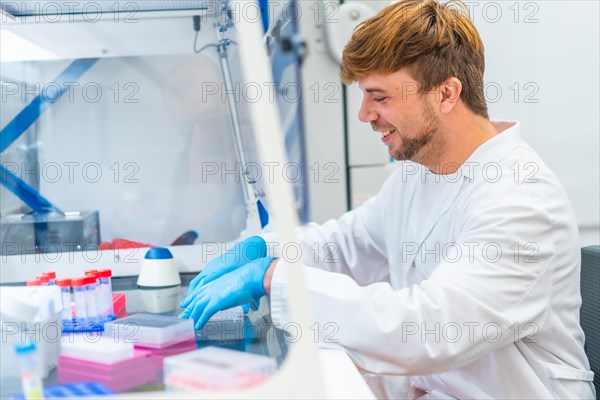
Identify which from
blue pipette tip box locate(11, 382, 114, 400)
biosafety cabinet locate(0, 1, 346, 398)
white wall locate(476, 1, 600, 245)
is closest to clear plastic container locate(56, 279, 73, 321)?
blue pipette tip box locate(11, 382, 114, 400)

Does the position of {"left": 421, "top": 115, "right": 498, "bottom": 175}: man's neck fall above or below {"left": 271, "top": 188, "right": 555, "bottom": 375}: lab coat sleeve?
above

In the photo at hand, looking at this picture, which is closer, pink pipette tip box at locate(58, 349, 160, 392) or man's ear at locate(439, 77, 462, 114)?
pink pipette tip box at locate(58, 349, 160, 392)

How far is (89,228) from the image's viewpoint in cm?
182

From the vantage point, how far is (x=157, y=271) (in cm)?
161

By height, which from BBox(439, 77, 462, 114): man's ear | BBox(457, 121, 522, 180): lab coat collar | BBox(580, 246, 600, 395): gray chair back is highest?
BBox(439, 77, 462, 114): man's ear

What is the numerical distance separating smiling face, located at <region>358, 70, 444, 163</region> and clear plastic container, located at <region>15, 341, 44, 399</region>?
1.00m

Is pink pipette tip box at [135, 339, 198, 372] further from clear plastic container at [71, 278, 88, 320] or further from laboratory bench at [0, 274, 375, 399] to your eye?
clear plastic container at [71, 278, 88, 320]

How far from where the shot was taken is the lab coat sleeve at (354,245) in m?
1.75

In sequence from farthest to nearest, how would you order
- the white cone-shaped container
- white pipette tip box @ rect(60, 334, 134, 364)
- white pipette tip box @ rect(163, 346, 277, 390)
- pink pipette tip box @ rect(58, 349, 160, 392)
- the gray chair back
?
1. the white cone-shaped container
2. the gray chair back
3. white pipette tip box @ rect(60, 334, 134, 364)
4. pink pipette tip box @ rect(58, 349, 160, 392)
5. white pipette tip box @ rect(163, 346, 277, 390)

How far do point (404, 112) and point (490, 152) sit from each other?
0.22 m

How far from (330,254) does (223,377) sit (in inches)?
41.0

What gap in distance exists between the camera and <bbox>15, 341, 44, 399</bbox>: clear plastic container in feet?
2.48

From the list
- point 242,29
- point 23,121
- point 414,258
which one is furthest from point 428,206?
point 23,121

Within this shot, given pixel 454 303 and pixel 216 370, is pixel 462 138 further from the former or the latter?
pixel 216 370
